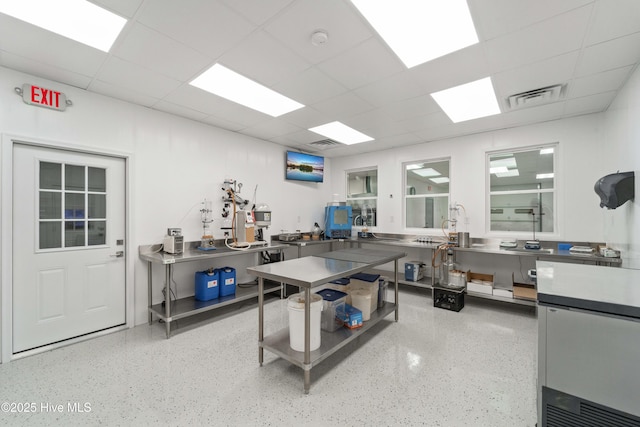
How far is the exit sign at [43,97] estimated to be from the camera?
8.49 feet

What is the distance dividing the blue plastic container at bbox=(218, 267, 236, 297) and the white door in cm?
113

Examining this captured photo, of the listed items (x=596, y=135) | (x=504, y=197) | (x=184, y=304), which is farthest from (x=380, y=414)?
(x=596, y=135)

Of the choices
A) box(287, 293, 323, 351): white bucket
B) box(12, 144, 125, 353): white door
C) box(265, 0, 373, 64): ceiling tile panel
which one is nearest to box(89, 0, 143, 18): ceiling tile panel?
box(265, 0, 373, 64): ceiling tile panel

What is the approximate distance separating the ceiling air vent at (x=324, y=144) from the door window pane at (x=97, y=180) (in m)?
3.18

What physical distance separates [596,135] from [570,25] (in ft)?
8.21

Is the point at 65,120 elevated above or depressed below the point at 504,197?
above

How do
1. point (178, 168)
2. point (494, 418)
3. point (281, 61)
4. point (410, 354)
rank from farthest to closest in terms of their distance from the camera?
point (178, 168) → point (410, 354) → point (281, 61) → point (494, 418)

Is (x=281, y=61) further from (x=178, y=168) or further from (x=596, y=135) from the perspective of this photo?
(x=596, y=135)

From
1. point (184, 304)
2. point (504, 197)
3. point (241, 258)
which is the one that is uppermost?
point (504, 197)

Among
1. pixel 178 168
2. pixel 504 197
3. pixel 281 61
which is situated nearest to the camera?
pixel 281 61

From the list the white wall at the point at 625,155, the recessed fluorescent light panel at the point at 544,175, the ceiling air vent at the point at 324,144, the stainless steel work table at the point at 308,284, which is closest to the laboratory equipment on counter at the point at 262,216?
the stainless steel work table at the point at 308,284

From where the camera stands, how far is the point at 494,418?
1831mm

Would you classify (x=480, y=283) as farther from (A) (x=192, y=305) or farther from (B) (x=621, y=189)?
(A) (x=192, y=305)

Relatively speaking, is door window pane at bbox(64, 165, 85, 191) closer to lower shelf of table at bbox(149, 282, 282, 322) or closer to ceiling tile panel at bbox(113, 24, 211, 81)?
ceiling tile panel at bbox(113, 24, 211, 81)
